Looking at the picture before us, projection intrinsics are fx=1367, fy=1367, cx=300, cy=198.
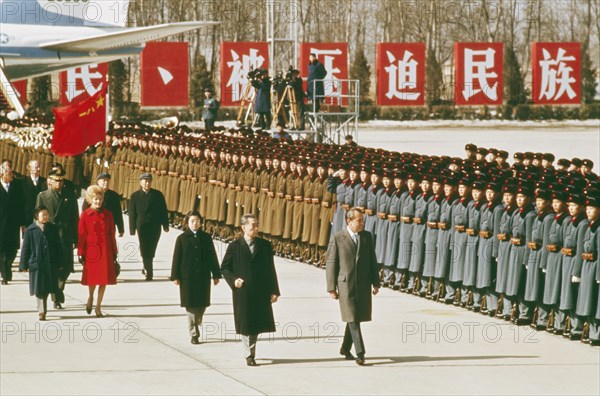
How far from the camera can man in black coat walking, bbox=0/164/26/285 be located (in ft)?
60.7

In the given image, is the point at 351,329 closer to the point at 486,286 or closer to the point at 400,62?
the point at 486,286

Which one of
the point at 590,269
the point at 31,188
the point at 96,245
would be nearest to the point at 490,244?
the point at 590,269

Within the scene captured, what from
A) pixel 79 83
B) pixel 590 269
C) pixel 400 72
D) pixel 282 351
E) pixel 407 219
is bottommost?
pixel 282 351

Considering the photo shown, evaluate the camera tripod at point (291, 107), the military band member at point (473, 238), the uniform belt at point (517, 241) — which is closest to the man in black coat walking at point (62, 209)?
the military band member at point (473, 238)

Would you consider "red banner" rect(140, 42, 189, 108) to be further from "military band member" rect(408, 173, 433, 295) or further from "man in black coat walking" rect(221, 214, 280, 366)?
"man in black coat walking" rect(221, 214, 280, 366)

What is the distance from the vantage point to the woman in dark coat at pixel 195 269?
1427 centimetres

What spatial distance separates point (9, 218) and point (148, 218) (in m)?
1.92

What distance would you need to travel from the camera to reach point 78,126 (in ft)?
77.8

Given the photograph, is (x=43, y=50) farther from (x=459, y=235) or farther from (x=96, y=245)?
(x=459, y=235)

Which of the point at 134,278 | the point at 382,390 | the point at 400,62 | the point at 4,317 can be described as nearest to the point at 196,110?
the point at 400,62

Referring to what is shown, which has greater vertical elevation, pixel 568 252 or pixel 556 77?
pixel 556 77

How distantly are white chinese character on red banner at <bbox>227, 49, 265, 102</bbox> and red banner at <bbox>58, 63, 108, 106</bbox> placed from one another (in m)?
3.94

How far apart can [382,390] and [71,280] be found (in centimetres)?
802

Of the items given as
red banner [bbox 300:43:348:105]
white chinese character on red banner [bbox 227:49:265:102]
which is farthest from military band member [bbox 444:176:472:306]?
red banner [bbox 300:43:348:105]
